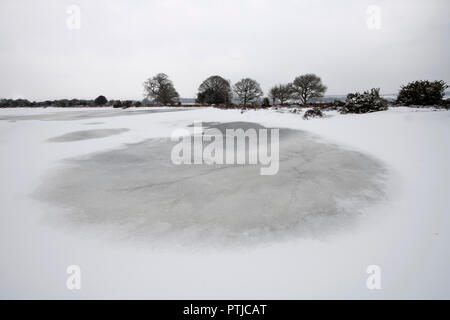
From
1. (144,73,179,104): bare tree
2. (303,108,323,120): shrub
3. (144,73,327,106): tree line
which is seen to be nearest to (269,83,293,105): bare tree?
(144,73,327,106): tree line

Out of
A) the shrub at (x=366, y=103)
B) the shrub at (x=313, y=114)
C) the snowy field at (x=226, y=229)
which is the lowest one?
the snowy field at (x=226, y=229)

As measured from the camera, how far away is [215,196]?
12.8 feet

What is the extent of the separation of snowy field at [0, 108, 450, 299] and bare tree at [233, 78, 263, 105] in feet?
125

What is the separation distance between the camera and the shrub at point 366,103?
14328 mm

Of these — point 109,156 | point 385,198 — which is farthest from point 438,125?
point 109,156

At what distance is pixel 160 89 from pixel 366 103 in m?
39.8

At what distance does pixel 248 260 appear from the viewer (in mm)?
2381

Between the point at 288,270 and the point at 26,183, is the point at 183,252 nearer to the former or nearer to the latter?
the point at 288,270

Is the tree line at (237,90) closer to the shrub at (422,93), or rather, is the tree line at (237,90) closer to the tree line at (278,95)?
the tree line at (278,95)

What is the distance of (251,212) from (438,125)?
873 cm

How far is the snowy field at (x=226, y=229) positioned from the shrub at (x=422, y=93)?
11.2m

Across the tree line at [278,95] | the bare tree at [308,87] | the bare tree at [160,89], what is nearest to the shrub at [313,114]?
the tree line at [278,95]

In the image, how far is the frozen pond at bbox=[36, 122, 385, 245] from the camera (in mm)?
2906
